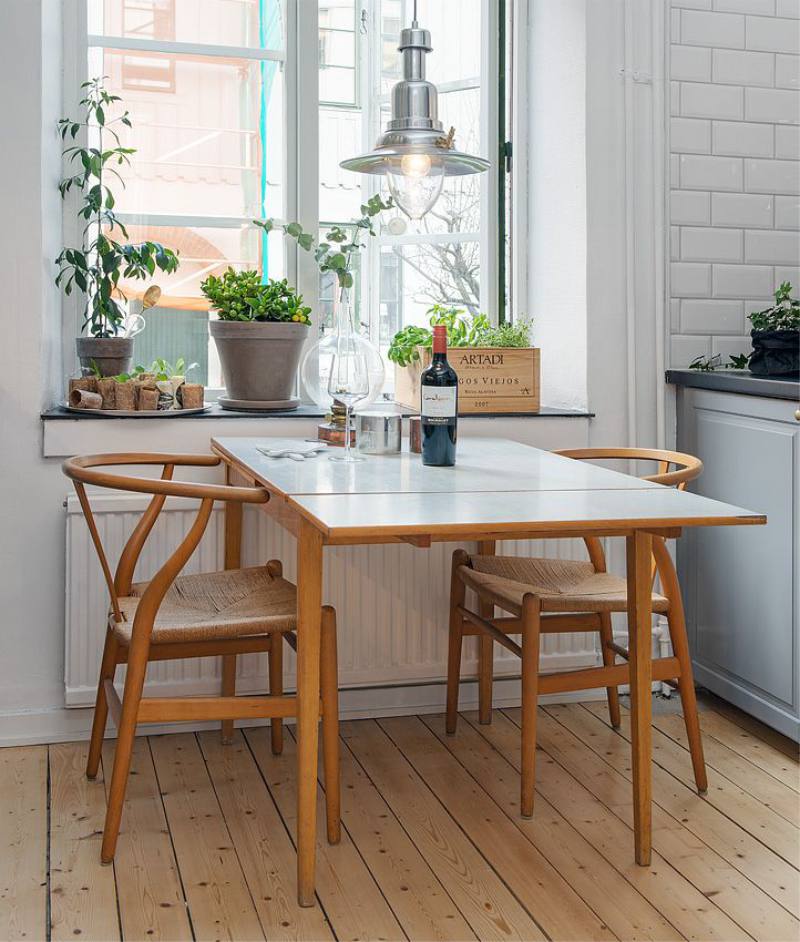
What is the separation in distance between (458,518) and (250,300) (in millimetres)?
1537

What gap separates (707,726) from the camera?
3295 mm

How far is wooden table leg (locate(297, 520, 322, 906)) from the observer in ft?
7.16

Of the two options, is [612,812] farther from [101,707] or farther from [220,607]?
[101,707]

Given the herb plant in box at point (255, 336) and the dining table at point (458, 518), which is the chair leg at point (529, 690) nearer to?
the dining table at point (458, 518)

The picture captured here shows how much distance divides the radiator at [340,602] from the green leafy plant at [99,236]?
2.09 ft

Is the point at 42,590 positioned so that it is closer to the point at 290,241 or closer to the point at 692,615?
the point at 290,241

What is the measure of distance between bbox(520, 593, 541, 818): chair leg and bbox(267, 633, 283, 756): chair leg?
0.66 metres

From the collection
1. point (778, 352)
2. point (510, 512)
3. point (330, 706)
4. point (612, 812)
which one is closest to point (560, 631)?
point (612, 812)

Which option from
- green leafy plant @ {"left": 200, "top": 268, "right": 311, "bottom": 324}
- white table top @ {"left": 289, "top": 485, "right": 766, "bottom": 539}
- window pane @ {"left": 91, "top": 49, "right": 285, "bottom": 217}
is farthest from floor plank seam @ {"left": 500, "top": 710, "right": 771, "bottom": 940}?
window pane @ {"left": 91, "top": 49, "right": 285, "bottom": 217}

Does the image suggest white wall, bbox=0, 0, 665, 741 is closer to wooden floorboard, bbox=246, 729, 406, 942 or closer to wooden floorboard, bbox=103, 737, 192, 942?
wooden floorboard, bbox=103, 737, 192, 942

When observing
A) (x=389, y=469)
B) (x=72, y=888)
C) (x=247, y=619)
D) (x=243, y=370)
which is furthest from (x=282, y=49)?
(x=72, y=888)

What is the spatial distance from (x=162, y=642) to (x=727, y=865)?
1306 millimetres

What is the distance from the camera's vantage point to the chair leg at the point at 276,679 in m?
2.92

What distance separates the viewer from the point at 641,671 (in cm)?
240
